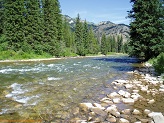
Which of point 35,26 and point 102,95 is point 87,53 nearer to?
point 35,26

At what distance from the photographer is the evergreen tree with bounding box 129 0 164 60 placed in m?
26.0

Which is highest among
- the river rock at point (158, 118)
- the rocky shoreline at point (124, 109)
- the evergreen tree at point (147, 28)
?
the evergreen tree at point (147, 28)

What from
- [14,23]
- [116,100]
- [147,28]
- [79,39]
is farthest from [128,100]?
[79,39]

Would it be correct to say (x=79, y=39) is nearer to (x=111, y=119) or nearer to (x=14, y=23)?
(x=14, y=23)

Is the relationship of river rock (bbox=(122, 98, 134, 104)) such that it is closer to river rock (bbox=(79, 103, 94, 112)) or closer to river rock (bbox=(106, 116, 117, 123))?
river rock (bbox=(79, 103, 94, 112))

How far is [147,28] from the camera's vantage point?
26.5m

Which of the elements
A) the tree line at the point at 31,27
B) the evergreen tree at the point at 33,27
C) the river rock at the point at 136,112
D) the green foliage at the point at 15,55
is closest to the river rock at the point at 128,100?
the river rock at the point at 136,112

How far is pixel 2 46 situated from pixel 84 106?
111 feet

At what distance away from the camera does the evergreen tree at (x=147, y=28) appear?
25984 mm

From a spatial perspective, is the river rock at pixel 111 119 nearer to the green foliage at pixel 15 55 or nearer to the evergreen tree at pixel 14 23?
the green foliage at pixel 15 55

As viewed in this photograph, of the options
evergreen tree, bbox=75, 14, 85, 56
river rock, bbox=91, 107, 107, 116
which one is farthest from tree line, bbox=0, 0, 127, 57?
river rock, bbox=91, 107, 107, 116

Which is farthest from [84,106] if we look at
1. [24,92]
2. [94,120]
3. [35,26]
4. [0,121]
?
[35,26]

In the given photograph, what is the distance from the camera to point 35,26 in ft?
140

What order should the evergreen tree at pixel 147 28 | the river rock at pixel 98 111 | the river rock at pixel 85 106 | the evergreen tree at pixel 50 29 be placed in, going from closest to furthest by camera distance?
1. the river rock at pixel 98 111
2. the river rock at pixel 85 106
3. the evergreen tree at pixel 147 28
4. the evergreen tree at pixel 50 29
